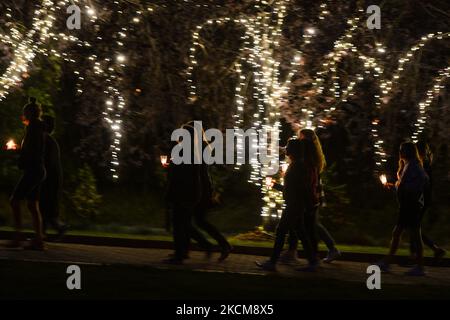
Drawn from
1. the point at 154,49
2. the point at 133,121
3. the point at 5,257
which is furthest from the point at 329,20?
the point at 5,257

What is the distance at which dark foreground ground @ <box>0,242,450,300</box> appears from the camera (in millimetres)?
9789

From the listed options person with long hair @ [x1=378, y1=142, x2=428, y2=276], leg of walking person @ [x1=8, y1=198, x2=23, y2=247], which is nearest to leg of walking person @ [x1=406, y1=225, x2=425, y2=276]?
person with long hair @ [x1=378, y1=142, x2=428, y2=276]

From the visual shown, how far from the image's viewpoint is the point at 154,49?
52.4 ft

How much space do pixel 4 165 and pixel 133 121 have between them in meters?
4.33

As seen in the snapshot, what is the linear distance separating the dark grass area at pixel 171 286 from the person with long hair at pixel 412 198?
53.1 inches

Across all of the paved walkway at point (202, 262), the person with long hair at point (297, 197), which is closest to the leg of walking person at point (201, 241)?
the paved walkway at point (202, 262)

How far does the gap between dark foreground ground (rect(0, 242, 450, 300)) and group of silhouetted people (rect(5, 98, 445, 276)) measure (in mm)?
236

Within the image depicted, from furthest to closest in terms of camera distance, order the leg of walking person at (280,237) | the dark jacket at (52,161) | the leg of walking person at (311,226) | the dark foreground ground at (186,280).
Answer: the dark jacket at (52,161)
the leg of walking person at (311,226)
the leg of walking person at (280,237)
the dark foreground ground at (186,280)

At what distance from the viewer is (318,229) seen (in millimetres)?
13234

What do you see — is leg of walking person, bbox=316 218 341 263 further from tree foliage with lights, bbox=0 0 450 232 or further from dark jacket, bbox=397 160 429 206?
tree foliage with lights, bbox=0 0 450 232

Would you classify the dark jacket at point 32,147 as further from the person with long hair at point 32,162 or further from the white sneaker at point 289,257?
the white sneaker at point 289,257

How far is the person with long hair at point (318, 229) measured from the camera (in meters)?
12.8

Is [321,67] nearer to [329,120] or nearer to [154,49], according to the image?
[329,120]
